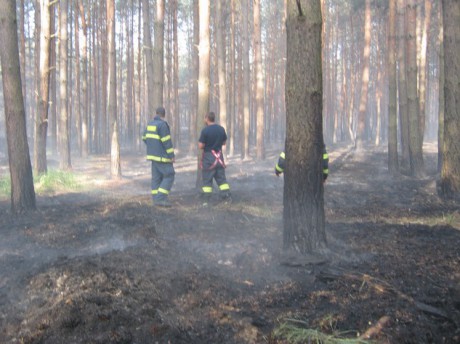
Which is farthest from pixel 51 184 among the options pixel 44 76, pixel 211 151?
pixel 211 151

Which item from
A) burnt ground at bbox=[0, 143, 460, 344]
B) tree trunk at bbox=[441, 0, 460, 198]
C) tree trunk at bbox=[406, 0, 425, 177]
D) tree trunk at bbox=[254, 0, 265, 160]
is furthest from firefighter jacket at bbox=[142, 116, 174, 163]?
tree trunk at bbox=[254, 0, 265, 160]

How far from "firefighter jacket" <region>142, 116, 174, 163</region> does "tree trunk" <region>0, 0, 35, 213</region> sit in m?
2.36

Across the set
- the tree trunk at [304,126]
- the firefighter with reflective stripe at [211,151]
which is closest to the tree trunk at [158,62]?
the firefighter with reflective stripe at [211,151]

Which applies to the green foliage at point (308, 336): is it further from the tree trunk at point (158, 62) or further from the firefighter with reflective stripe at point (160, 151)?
the tree trunk at point (158, 62)

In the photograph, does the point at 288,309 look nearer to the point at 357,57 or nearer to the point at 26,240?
the point at 26,240

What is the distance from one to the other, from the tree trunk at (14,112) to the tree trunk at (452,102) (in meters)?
8.53

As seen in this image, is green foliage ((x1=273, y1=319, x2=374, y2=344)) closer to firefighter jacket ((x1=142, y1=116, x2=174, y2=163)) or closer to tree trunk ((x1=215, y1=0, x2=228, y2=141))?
firefighter jacket ((x1=142, y1=116, x2=174, y2=163))

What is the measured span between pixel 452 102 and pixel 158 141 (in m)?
6.16

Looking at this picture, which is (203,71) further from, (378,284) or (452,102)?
(378,284)

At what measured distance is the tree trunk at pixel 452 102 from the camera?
9.64 metres

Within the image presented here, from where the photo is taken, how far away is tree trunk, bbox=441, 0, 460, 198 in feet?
31.6

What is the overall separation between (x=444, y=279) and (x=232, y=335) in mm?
2547

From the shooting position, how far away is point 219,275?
17.5 feet

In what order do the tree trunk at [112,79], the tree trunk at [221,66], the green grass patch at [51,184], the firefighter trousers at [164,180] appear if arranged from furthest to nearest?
the tree trunk at [221,66]
the tree trunk at [112,79]
the green grass patch at [51,184]
the firefighter trousers at [164,180]
